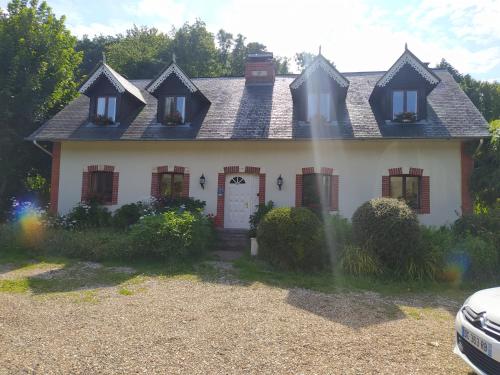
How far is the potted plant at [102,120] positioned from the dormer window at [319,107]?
7.35 meters

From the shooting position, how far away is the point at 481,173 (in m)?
10.9

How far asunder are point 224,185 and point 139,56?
70.6 feet

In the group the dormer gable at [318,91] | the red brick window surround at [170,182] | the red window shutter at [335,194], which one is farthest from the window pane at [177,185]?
the red window shutter at [335,194]

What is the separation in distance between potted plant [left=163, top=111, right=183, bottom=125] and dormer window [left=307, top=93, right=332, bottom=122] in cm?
465

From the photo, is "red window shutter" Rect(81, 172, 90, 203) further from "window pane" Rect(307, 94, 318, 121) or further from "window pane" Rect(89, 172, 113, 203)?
"window pane" Rect(307, 94, 318, 121)

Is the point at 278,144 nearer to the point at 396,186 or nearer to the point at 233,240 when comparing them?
the point at 233,240

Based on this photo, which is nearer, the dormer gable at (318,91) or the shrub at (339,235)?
the shrub at (339,235)

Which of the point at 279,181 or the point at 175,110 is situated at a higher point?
the point at 175,110

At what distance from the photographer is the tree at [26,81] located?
46.2 feet

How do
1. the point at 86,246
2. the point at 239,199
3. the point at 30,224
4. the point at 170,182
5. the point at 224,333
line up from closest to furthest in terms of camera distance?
the point at 224,333 → the point at 86,246 → the point at 30,224 → the point at 239,199 → the point at 170,182

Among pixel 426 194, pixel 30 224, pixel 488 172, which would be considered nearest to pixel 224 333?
pixel 30 224

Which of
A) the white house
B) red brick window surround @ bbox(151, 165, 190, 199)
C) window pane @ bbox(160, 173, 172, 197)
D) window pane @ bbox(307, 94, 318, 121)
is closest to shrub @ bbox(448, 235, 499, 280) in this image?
the white house

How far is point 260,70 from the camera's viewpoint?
15328 mm

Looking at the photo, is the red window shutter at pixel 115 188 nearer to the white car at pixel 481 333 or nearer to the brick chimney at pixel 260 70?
the brick chimney at pixel 260 70
